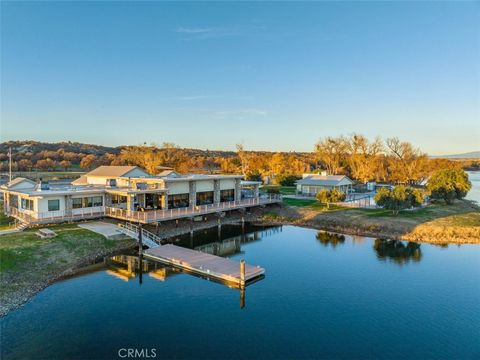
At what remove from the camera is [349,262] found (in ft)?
90.9

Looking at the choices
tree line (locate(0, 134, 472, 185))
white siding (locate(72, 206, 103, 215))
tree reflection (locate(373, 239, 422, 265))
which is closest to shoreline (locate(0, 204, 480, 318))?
tree reflection (locate(373, 239, 422, 265))

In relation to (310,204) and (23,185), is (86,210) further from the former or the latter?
(310,204)

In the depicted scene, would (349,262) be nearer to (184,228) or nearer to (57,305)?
(184,228)

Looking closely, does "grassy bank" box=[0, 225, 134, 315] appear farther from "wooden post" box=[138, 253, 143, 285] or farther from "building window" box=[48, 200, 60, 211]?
"wooden post" box=[138, 253, 143, 285]

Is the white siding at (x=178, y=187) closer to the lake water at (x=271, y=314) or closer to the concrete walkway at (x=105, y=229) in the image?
the concrete walkway at (x=105, y=229)

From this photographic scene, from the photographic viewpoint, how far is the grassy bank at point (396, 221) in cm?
3522

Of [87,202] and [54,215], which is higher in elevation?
[87,202]

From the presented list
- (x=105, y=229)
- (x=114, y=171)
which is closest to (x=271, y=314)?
(x=105, y=229)

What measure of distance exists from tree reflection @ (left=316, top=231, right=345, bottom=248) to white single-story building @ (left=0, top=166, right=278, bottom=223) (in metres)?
10.2

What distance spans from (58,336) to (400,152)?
78.2 meters

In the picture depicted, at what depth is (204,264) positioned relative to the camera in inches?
985

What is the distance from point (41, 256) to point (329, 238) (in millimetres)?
25626

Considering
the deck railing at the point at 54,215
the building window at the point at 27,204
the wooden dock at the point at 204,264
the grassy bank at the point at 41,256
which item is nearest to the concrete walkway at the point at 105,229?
the grassy bank at the point at 41,256

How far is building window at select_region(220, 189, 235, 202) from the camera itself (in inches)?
1724
